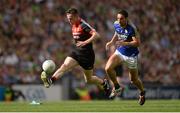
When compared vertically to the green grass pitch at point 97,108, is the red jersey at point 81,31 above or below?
above

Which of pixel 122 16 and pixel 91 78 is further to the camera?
pixel 91 78

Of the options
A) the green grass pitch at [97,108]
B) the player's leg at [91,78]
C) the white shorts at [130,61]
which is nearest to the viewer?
the green grass pitch at [97,108]

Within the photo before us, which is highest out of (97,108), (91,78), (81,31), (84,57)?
(81,31)

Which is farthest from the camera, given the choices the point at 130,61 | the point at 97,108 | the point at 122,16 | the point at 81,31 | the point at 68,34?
the point at 68,34

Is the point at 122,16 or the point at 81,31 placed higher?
the point at 122,16

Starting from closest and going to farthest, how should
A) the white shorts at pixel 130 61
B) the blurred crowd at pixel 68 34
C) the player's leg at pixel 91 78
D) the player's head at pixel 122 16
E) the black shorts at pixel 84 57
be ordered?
the player's head at pixel 122 16
the white shorts at pixel 130 61
the black shorts at pixel 84 57
the player's leg at pixel 91 78
the blurred crowd at pixel 68 34

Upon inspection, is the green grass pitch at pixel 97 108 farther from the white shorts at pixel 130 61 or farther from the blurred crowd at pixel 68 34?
the blurred crowd at pixel 68 34

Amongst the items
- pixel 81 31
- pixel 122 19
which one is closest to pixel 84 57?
pixel 81 31

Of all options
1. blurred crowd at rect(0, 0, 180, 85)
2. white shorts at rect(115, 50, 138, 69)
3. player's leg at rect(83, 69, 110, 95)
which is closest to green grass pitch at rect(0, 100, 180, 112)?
player's leg at rect(83, 69, 110, 95)

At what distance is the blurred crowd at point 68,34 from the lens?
2709cm

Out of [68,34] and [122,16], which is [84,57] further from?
[68,34]

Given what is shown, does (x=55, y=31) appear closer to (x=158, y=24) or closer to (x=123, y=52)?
(x=158, y=24)

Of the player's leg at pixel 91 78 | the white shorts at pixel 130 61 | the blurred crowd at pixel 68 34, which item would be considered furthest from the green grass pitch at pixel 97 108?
the blurred crowd at pixel 68 34

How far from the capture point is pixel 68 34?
1129 inches
